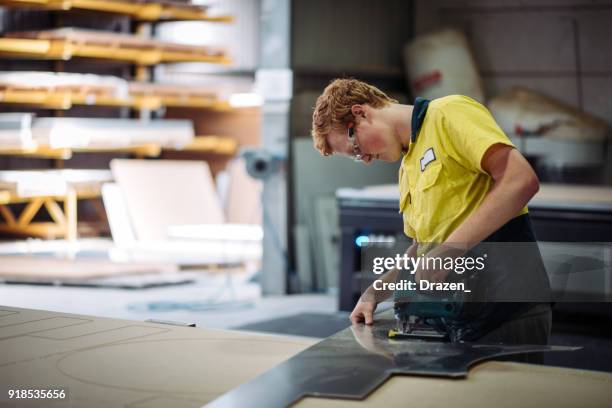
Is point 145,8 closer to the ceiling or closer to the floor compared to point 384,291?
closer to the ceiling

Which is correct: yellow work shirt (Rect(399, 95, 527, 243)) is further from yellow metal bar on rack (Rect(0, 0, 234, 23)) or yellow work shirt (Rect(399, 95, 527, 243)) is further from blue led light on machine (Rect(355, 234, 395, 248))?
yellow metal bar on rack (Rect(0, 0, 234, 23))

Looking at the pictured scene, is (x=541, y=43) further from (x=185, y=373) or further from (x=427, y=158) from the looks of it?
(x=185, y=373)

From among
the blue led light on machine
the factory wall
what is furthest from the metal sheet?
the factory wall

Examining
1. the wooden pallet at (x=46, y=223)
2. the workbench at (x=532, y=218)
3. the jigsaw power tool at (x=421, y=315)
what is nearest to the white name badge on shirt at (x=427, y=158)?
the jigsaw power tool at (x=421, y=315)

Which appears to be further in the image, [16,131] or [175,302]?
[16,131]

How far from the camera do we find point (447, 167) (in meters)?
2.38

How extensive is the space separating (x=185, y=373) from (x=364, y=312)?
664 millimetres

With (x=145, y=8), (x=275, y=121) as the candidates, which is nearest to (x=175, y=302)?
(x=275, y=121)

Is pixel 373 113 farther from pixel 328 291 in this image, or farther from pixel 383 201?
pixel 328 291

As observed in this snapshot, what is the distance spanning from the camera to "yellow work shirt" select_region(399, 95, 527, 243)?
2312 mm

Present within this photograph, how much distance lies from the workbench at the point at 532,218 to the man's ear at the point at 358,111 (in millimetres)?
3311

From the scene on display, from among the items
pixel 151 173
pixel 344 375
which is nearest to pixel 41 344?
pixel 344 375

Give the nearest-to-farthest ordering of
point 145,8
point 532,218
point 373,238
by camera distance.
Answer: point 532,218 → point 373,238 → point 145,8

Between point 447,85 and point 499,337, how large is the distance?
552 cm
